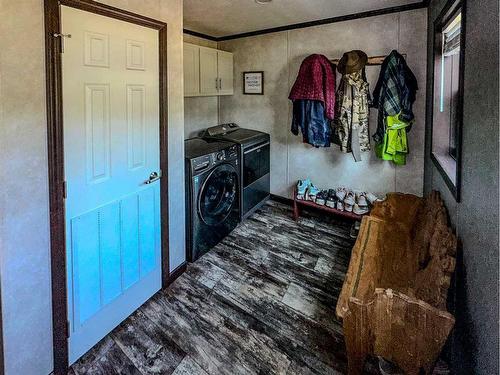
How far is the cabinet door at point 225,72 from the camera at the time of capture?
4113 mm

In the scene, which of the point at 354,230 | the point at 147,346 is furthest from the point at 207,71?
the point at 147,346

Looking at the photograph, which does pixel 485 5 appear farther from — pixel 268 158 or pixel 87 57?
pixel 268 158

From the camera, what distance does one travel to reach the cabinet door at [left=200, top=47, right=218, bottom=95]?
12.4 feet

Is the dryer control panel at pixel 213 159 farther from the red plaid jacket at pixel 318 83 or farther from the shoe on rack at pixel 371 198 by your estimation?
the shoe on rack at pixel 371 198

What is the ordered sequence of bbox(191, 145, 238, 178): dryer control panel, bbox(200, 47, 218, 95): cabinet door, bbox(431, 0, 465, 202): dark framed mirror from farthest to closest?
bbox(200, 47, 218, 95): cabinet door
bbox(191, 145, 238, 178): dryer control panel
bbox(431, 0, 465, 202): dark framed mirror

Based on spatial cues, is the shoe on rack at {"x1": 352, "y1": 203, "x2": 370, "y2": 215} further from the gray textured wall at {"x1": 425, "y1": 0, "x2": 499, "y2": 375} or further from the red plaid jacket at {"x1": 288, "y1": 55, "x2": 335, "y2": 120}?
the gray textured wall at {"x1": 425, "y1": 0, "x2": 499, "y2": 375}

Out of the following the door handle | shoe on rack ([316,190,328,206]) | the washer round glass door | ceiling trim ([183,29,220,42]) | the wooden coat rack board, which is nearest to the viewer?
the door handle

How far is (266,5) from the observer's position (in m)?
3.05

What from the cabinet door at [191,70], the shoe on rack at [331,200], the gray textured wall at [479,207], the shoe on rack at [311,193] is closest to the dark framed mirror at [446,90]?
the gray textured wall at [479,207]

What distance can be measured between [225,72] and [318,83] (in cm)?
142

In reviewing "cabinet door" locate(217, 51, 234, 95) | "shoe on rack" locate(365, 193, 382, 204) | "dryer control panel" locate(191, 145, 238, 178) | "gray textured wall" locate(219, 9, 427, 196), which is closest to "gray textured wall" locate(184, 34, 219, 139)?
"gray textured wall" locate(219, 9, 427, 196)

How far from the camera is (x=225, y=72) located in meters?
4.23

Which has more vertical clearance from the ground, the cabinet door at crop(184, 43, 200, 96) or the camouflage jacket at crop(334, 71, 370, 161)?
the cabinet door at crop(184, 43, 200, 96)

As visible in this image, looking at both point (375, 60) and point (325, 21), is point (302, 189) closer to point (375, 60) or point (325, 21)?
point (375, 60)
